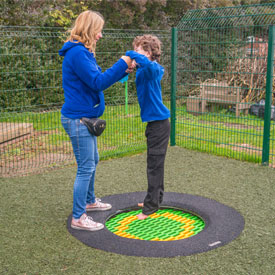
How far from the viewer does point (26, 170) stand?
551 cm

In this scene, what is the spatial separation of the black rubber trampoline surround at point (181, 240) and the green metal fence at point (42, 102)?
1.98 m

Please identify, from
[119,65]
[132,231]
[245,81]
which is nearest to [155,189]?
[132,231]

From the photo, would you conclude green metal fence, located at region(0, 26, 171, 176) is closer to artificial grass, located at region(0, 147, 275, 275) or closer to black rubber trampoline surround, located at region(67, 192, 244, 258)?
artificial grass, located at region(0, 147, 275, 275)

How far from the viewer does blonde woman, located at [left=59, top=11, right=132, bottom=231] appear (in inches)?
120

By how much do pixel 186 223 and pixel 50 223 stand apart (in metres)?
1.31

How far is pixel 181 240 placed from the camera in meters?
3.21

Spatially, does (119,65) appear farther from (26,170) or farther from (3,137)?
(3,137)

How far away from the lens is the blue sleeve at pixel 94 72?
3021 millimetres

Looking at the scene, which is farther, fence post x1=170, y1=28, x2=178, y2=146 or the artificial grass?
fence post x1=170, y1=28, x2=178, y2=146


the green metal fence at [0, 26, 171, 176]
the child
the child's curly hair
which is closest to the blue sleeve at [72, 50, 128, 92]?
the child

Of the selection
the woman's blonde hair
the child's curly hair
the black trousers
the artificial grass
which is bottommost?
the artificial grass

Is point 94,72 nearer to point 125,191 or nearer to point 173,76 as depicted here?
point 125,191

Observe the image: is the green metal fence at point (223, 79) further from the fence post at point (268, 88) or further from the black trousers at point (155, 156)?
the black trousers at point (155, 156)

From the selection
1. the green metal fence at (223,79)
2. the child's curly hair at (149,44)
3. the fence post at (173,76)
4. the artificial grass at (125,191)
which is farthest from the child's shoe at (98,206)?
the fence post at (173,76)
